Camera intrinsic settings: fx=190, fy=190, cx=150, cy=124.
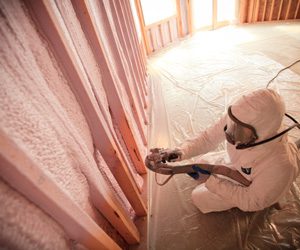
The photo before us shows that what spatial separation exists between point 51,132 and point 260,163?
1.01m

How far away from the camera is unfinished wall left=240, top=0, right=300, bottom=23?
426 centimetres

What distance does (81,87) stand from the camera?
751 mm

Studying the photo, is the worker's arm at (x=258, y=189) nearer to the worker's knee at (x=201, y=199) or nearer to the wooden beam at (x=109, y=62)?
the worker's knee at (x=201, y=199)

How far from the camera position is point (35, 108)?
53 centimetres

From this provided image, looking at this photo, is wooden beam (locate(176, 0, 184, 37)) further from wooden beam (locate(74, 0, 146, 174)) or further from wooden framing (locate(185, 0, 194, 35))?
wooden beam (locate(74, 0, 146, 174))

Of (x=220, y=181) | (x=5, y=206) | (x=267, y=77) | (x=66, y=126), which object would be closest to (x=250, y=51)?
(x=267, y=77)

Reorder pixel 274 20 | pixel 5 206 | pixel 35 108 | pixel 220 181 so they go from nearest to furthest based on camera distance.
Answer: pixel 5 206 < pixel 35 108 < pixel 220 181 < pixel 274 20

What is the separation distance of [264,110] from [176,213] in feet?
3.25

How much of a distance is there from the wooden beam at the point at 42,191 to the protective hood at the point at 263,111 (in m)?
0.82

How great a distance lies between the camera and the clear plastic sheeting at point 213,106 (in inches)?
49.1

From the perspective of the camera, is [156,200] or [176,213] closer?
[176,213]

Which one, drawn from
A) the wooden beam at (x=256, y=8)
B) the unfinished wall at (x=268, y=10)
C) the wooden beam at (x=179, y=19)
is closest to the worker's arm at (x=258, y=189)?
the wooden beam at (x=179, y=19)

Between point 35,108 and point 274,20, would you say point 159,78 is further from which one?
point 274,20

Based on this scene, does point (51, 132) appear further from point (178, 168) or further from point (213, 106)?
point (213, 106)
